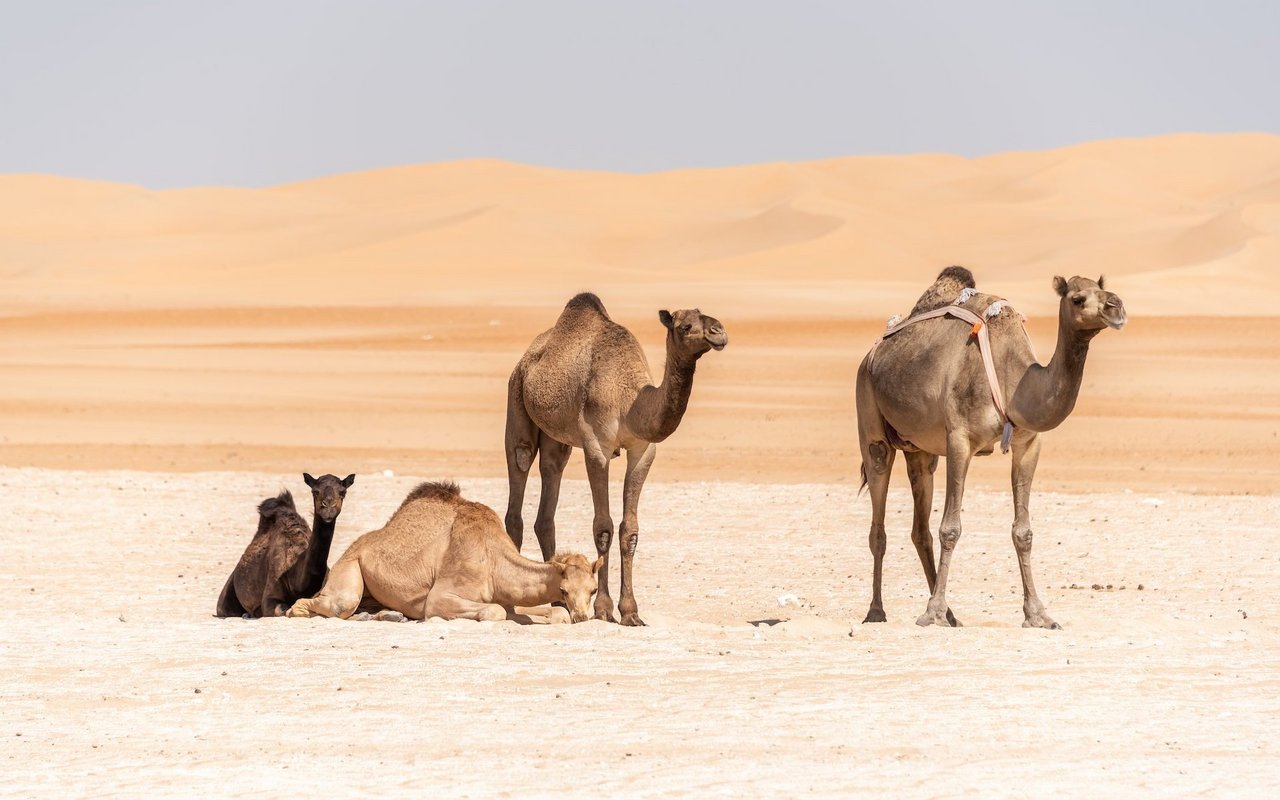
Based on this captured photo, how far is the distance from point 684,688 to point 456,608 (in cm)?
234

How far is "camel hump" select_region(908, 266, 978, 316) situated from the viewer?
1261 cm

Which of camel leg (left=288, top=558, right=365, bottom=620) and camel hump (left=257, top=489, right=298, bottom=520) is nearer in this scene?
camel leg (left=288, top=558, right=365, bottom=620)

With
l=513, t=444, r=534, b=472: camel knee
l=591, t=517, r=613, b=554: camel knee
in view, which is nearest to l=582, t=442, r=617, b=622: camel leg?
l=591, t=517, r=613, b=554: camel knee

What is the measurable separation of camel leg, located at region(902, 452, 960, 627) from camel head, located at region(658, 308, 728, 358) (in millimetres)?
2339

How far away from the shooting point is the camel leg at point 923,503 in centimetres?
1264

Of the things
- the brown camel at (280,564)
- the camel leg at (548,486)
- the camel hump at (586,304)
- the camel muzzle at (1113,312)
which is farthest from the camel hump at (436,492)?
the camel muzzle at (1113,312)

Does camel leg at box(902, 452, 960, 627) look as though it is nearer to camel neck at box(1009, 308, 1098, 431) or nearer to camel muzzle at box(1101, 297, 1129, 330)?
camel neck at box(1009, 308, 1098, 431)

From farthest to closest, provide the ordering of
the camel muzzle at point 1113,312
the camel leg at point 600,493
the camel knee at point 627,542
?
the camel leg at point 600,493, the camel knee at point 627,542, the camel muzzle at point 1113,312

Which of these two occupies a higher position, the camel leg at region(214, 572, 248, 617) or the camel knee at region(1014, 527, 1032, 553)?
the camel knee at region(1014, 527, 1032, 553)

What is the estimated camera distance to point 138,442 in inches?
1033

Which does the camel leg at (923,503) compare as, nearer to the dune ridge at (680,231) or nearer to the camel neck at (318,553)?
the camel neck at (318,553)

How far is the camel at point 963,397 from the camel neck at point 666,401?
155cm

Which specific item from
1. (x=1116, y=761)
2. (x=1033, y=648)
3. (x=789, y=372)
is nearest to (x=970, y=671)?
(x=1033, y=648)

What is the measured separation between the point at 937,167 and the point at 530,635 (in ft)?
387
